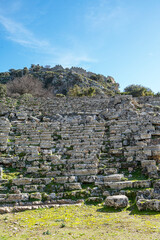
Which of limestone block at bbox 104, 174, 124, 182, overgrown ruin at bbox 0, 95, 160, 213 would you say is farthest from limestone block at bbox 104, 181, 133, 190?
limestone block at bbox 104, 174, 124, 182

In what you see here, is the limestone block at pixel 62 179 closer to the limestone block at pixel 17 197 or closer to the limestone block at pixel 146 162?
the limestone block at pixel 17 197

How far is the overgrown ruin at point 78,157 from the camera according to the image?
684cm

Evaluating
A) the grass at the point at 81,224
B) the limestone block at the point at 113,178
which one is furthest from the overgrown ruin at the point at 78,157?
the grass at the point at 81,224

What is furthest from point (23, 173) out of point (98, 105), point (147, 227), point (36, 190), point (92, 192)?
point (98, 105)

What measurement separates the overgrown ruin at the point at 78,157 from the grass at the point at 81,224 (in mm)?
531

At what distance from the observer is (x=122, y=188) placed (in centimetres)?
682

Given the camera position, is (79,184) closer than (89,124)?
Yes

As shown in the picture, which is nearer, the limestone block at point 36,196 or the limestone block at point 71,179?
the limestone block at point 36,196

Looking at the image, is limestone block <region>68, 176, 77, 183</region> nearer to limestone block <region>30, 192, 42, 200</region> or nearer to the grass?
limestone block <region>30, 192, 42, 200</region>

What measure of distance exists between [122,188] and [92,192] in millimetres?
1017

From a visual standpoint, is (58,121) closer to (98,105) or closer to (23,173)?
(98,105)

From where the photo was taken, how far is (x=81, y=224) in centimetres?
484

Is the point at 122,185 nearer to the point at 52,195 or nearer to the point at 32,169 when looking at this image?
the point at 52,195

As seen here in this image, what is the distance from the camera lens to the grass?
4.20 m
